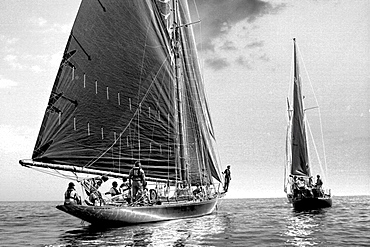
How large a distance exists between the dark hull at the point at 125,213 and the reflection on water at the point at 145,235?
0.43 meters

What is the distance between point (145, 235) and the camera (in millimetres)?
20719

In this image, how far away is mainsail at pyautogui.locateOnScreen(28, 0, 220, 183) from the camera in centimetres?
2495

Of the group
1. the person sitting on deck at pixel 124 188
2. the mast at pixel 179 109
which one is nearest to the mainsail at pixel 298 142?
the mast at pixel 179 109

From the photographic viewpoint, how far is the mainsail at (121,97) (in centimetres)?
2495

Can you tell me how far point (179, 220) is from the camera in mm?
28188

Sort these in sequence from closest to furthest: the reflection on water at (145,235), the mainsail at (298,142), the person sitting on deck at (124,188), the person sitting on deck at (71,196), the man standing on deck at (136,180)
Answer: the reflection on water at (145,235), the person sitting on deck at (71,196), the man standing on deck at (136,180), the person sitting on deck at (124,188), the mainsail at (298,142)

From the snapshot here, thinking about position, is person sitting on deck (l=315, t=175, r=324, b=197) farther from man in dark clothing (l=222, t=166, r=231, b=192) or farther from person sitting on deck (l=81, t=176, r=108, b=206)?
person sitting on deck (l=81, t=176, r=108, b=206)

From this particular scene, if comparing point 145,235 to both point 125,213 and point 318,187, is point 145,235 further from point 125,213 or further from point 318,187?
point 318,187

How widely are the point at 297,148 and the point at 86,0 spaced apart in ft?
99.5

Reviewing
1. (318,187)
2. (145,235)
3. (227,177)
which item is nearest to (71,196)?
(145,235)

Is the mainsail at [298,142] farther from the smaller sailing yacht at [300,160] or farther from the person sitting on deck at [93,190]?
the person sitting on deck at [93,190]

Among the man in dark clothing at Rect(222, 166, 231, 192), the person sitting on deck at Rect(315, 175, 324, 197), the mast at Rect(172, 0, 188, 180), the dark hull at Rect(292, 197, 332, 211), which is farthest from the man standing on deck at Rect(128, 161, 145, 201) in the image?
the person sitting on deck at Rect(315, 175, 324, 197)

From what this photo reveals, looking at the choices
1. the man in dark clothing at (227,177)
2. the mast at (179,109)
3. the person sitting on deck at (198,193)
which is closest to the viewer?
the mast at (179,109)

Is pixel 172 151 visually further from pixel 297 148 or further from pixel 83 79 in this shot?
pixel 297 148
